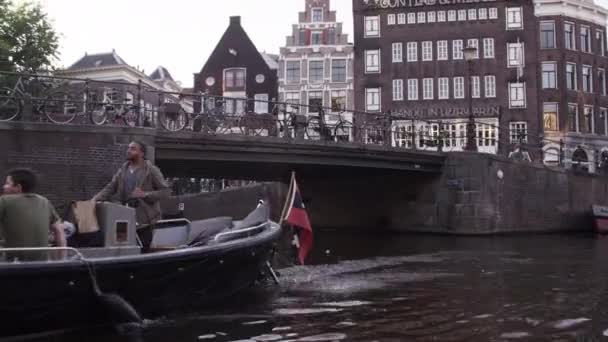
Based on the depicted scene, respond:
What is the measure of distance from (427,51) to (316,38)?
6542mm

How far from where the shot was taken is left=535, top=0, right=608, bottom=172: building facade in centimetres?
3697

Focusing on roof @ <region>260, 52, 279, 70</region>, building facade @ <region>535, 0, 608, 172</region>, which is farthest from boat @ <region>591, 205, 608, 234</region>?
roof @ <region>260, 52, 279, 70</region>

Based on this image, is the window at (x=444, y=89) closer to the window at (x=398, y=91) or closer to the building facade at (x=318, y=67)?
the window at (x=398, y=91)

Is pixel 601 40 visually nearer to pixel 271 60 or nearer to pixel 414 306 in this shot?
pixel 271 60

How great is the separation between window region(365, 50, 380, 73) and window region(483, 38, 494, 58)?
6.07m

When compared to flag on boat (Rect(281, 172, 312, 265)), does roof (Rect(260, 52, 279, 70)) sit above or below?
above

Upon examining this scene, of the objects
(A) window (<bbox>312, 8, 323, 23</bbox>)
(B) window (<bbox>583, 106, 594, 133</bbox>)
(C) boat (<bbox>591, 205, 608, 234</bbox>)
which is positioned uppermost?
(A) window (<bbox>312, 8, 323, 23</bbox>)

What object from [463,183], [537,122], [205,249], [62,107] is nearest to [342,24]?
[537,122]

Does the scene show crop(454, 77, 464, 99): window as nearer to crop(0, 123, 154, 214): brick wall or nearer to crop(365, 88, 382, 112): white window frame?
crop(365, 88, 382, 112): white window frame

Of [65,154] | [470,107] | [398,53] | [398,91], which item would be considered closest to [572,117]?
[398,91]

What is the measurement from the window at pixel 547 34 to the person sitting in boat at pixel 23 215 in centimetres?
3638

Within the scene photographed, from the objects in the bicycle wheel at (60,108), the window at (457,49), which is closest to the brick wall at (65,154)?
the bicycle wheel at (60,108)

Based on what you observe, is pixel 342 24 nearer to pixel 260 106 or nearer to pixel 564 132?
pixel 260 106

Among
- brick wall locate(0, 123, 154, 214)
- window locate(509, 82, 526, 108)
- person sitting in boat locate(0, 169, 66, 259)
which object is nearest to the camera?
person sitting in boat locate(0, 169, 66, 259)
